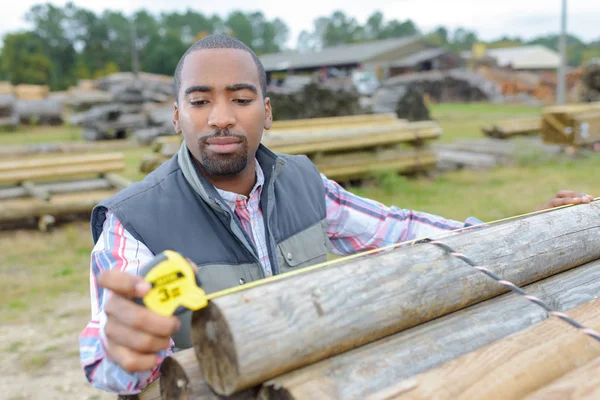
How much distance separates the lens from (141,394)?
1.77 metres

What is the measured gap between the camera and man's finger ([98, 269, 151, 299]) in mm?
1288

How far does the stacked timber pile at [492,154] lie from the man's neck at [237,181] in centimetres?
864

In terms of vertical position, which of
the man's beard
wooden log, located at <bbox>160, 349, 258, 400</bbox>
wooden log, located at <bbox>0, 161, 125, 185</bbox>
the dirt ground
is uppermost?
the man's beard

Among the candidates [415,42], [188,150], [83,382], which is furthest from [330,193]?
[415,42]

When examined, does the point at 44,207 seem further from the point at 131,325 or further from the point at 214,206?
the point at 131,325

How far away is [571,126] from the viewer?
1130 cm

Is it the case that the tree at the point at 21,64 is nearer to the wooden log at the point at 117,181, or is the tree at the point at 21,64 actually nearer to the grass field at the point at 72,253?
the grass field at the point at 72,253

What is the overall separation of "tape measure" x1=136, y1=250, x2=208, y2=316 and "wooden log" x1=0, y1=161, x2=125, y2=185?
23.2 feet

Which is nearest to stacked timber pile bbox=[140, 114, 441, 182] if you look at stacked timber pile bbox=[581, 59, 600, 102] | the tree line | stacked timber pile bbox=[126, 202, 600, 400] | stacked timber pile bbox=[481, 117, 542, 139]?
stacked timber pile bbox=[481, 117, 542, 139]

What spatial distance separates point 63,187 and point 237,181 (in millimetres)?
6288

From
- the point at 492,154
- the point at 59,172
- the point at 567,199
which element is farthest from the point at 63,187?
the point at 492,154

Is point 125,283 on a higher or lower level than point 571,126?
higher

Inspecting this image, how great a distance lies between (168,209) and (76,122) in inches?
794

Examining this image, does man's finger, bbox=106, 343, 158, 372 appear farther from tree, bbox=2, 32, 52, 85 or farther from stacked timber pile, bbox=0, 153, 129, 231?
tree, bbox=2, 32, 52, 85
